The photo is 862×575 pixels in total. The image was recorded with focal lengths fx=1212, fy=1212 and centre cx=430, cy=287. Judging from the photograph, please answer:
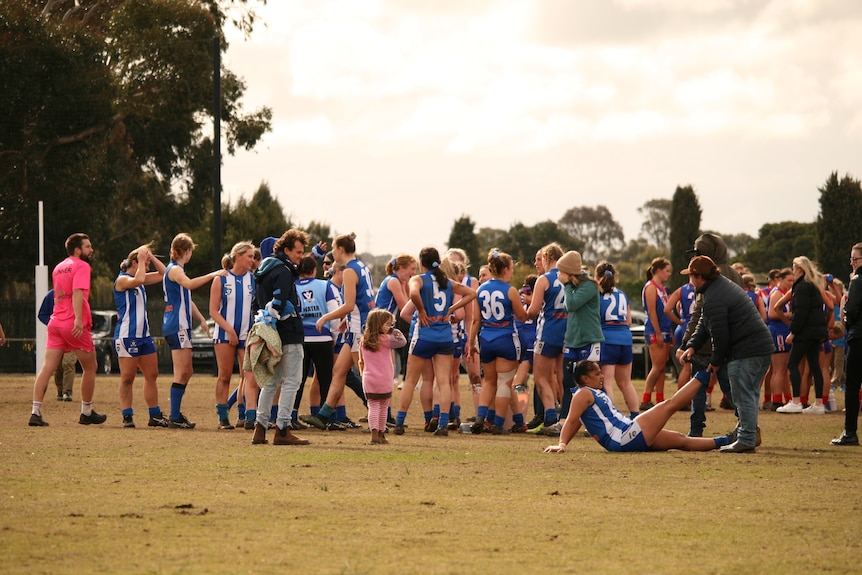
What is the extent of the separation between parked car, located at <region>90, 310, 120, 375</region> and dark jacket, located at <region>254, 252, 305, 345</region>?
2164 centimetres

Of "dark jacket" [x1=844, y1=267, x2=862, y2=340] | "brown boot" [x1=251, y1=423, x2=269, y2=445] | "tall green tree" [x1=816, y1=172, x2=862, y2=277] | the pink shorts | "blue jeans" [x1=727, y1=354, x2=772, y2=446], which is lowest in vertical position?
"brown boot" [x1=251, y1=423, x2=269, y2=445]

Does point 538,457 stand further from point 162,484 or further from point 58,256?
point 58,256

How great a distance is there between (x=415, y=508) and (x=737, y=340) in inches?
185

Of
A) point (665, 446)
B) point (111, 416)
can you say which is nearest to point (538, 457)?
point (665, 446)

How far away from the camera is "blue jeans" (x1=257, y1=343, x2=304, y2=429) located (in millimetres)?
11805

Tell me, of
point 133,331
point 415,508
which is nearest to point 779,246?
point 133,331

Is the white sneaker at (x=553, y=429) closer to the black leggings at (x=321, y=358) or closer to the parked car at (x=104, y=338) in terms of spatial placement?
the black leggings at (x=321, y=358)

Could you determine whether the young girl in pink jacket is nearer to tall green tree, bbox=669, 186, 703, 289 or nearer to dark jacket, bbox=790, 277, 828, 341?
dark jacket, bbox=790, 277, 828, 341

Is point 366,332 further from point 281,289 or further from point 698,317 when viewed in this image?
point 698,317

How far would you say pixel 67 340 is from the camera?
44.7ft

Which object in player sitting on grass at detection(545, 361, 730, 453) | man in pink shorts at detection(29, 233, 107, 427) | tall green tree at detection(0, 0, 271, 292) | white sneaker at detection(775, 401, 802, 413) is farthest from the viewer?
tall green tree at detection(0, 0, 271, 292)

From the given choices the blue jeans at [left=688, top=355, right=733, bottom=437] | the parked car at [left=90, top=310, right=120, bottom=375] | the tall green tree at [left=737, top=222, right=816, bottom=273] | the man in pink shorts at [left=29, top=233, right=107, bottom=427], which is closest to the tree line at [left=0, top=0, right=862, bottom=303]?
the parked car at [left=90, top=310, right=120, bottom=375]

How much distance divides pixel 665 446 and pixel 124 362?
242 inches

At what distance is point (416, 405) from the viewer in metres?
19.6
